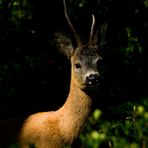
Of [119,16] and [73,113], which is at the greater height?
[119,16]

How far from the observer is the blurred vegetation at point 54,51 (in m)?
10.6

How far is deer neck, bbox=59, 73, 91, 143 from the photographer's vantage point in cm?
710

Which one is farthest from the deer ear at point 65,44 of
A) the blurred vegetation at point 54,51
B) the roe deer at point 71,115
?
the blurred vegetation at point 54,51

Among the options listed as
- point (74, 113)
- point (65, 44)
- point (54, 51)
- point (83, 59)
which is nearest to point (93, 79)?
point (74, 113)

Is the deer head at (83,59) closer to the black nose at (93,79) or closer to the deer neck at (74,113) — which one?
the black nose at (93,79)

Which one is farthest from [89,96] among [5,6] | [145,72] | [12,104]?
[145,72]

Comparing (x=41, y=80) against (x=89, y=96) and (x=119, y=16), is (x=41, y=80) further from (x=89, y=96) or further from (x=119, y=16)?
(x=89, y=96)

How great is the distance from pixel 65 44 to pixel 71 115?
1219 mm

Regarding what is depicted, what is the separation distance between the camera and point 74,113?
7.25 meters

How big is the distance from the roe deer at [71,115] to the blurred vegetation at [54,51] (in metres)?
2.70

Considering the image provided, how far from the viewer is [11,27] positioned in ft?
36.8

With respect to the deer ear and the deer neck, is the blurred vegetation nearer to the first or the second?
the deer ear

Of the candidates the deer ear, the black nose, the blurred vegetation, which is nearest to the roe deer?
the black nose

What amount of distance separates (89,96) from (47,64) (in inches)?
153
